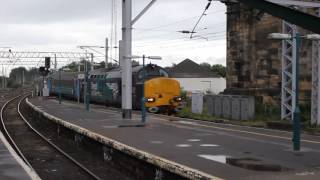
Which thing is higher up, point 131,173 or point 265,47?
point 265,47

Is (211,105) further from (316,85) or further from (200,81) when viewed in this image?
(200,81)

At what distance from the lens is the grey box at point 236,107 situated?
28562mm

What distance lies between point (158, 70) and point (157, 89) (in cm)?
226

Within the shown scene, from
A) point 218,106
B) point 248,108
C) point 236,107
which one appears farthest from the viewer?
point 218,106

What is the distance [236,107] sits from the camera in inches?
1134

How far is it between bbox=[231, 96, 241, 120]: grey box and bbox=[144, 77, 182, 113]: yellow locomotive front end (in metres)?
4.89

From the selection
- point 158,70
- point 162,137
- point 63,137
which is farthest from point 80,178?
point 158,70

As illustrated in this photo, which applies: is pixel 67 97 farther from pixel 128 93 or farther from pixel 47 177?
pixel 47 177

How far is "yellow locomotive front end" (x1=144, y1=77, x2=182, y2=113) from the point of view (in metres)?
32.5

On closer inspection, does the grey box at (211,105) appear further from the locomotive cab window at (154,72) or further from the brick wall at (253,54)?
the locomotive cab window at (154,72)

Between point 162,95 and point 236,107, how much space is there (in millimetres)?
5423

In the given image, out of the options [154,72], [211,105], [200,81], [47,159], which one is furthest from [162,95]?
[200,81]

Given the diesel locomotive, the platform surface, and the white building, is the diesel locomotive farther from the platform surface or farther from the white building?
the white building

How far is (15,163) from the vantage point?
14.0 metres
